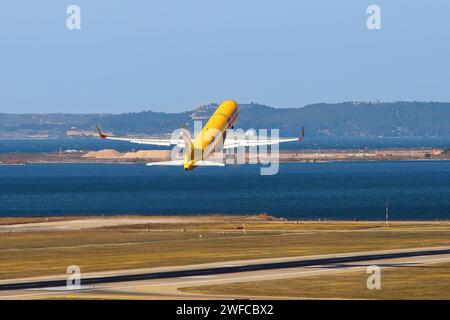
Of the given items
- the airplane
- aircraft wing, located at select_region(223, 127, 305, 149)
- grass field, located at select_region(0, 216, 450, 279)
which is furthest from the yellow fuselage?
grass field, located at select_region(0, 216, 450, 279)

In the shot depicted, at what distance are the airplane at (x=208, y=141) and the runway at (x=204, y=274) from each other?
8758 mm

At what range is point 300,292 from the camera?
73.4m

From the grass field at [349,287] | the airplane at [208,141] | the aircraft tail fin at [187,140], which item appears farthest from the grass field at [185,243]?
the grass field at [349,287]

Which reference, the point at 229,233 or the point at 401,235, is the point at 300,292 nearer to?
the point at 401,235

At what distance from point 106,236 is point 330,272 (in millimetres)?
58651

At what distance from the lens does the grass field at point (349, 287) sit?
71.8 m

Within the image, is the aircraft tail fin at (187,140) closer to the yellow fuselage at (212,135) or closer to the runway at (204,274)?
the yellow fuselage at (212,135)

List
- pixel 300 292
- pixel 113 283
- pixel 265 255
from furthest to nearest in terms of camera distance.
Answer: pixel 265 255, pixel 113 283, pixel 300 292

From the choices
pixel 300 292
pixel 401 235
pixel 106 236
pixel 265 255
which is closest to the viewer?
pixel 300 292

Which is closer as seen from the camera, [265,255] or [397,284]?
[397,284]

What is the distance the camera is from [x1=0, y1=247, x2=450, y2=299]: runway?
2859 inches

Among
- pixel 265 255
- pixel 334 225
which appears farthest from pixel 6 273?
pixel 334 225

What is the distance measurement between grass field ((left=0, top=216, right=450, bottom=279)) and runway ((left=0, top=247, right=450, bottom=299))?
503 cm
